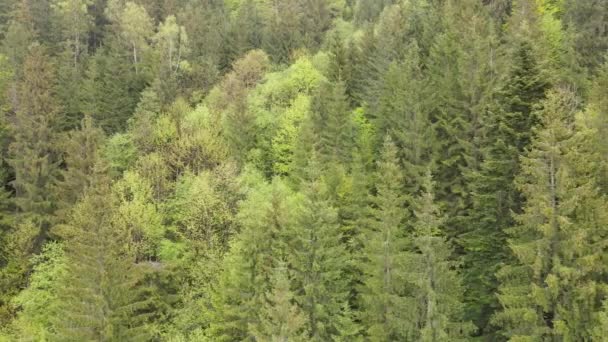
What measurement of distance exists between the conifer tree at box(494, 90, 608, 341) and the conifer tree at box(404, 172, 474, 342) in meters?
3.20

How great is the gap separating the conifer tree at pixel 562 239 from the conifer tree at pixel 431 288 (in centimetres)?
320

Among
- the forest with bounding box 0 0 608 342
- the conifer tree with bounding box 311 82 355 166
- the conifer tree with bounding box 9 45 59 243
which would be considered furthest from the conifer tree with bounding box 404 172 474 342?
the conifer tree with bounding box 9 45 59 243

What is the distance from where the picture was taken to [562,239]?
25562mm

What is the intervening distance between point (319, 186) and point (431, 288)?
28.7 feet

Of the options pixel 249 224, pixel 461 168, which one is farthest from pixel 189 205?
pixel 461 168

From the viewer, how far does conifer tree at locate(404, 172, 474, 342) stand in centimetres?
2784

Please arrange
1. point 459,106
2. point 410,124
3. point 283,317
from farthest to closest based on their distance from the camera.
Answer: point 410,124 → point 459,106 → point 283,317

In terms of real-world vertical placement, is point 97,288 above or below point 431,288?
below

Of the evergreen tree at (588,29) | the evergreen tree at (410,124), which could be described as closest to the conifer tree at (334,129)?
the evergreen tree at (410,124)

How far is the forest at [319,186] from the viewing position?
1085 inches

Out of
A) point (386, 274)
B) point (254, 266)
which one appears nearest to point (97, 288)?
point (254, 266)

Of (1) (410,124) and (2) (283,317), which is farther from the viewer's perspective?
(1) (410,124)

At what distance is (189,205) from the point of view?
45781 mm

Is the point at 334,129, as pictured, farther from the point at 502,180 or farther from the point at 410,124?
the point at 502,180
